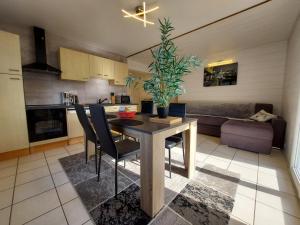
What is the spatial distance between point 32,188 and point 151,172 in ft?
4.99

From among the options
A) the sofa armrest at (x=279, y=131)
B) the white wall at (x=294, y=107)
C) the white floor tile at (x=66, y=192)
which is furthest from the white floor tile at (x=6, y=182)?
the sofa armrest at (x=279, y=131)

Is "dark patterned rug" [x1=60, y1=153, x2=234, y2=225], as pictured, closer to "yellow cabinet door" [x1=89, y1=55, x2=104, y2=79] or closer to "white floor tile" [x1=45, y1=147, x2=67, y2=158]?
"white floor tile" [x1=45, y1=147, x2=67, y2=158]

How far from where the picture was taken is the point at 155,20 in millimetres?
2475

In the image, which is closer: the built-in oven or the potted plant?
the potted plant

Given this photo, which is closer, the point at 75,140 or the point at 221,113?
the point at 75,140

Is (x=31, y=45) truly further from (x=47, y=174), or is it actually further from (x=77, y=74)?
(x=47, y=174)

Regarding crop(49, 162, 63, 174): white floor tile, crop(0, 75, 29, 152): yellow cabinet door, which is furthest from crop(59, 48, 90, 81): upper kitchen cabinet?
crop(49, 162, 63, 174): white floor tile

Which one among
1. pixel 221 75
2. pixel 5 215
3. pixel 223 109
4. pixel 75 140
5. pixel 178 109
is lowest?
pixel 5 215

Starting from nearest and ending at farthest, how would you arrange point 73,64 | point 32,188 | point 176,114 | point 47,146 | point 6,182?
point 32,188 < point 6,182 < point 176,114 < point 47,146 < point 73,64

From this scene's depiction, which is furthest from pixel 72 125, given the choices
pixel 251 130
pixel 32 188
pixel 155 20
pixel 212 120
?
pixel 251 130

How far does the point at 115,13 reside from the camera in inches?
89.4

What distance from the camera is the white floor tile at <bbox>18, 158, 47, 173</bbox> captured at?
6.49 feet

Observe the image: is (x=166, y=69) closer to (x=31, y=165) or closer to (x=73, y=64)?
(x=31, y=165)

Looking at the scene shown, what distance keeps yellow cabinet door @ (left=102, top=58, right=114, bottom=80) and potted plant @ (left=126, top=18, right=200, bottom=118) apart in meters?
2.74
